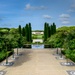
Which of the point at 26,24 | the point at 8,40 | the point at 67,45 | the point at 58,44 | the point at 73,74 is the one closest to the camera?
the point at 73,74

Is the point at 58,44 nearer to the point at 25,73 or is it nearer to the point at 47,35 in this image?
the point at 25,73

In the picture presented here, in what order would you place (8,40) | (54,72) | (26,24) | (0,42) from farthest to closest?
1. (26,24)
2. (8,40)
3. (0,42)
4. (54,72)

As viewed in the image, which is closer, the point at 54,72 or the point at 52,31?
the point at 54,72

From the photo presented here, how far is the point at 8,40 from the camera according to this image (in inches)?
792

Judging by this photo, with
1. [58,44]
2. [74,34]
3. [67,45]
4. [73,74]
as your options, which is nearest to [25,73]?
[73,74]

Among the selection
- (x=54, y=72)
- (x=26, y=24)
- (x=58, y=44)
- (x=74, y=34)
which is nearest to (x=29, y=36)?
(x=26, y=24)

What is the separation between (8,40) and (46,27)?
28717mm

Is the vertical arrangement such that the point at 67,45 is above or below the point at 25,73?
above

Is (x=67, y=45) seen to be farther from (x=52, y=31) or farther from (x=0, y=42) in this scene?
(x=52, y=31)

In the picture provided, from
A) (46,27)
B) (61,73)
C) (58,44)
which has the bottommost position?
(61,73)

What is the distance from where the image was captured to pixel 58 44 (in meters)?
22.9

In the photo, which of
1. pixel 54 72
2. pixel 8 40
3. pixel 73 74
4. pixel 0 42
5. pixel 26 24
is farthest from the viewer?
pixel 26 24

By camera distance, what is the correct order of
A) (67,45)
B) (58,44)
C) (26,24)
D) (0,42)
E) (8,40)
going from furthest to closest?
(26,24), (58,44), (8,40), (67,45), (0,42)

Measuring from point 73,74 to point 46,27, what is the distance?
35.0 meters
